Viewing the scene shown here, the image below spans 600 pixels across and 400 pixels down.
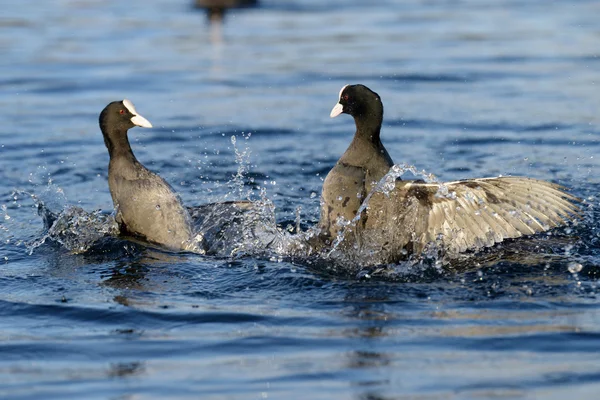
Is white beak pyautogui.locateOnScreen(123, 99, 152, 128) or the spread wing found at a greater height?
white beak pyautogui.locateOnScreen(123, 99, 152, 128)

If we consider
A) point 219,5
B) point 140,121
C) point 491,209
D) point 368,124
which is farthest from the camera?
point 219,5

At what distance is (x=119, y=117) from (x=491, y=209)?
7.38 ft

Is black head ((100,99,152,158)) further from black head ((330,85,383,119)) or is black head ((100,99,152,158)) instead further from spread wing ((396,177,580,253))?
spread wing ((396,177,580,253))

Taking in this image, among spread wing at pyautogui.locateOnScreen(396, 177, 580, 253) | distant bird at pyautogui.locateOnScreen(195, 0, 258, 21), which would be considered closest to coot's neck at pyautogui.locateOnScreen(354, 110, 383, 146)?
spread wing at pyautogui.locateOnScreen(396, 177, 580, 253)

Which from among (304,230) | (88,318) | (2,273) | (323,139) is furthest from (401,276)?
(323,139)

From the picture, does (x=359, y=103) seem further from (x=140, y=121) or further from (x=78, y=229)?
(x=78, y=229)

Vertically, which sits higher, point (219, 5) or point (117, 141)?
point (219, 5)

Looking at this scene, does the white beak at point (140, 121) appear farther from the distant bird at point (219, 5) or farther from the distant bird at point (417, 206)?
the distant bird at point (219, 5)

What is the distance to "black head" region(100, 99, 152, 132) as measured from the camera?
5.78 metres

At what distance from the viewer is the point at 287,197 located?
6922mm

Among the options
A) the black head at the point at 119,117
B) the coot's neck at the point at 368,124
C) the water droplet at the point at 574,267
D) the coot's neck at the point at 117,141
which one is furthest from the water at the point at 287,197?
the coot's neck at the point at 368,124

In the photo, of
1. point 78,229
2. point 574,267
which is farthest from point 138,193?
point 574,267

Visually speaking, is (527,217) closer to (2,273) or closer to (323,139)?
(2,273)

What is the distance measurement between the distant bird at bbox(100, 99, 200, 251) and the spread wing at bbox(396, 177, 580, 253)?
1.41 m
